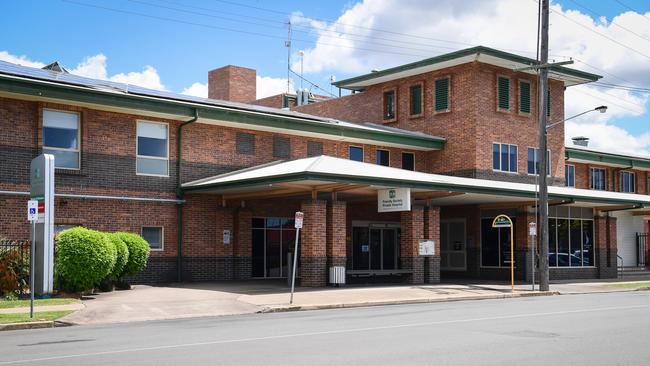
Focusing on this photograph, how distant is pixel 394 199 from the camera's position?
2630cm

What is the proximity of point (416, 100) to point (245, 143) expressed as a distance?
38.5ft

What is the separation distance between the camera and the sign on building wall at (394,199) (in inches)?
1015

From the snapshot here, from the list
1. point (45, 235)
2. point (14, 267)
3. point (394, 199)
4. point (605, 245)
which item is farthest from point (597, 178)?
point (14, 267)

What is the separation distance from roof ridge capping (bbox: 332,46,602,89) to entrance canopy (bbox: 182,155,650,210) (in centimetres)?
651

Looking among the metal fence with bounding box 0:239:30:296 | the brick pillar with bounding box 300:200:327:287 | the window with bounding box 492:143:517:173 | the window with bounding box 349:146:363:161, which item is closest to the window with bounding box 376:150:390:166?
the window with bounding box 349:146:363:161

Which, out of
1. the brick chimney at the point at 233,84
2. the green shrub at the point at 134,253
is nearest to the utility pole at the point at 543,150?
the green shrub at the point at 134,253

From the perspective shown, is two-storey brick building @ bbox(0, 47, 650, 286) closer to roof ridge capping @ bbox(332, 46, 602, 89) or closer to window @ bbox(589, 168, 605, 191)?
roof ridge capping @ bbox(332, 46, 602, 89)

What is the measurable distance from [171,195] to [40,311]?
10.3m

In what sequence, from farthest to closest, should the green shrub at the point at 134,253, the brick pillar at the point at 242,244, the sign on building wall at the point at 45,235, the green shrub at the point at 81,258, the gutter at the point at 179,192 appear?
the brick pillar at the point at 242,244
the gutter at the point at 179,192
the green shrub at the point at 134,253
the green shrub at the point at 81,258
the sign on building wall at the point at 45,235

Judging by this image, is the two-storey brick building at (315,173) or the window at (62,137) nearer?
the window at (62,137)

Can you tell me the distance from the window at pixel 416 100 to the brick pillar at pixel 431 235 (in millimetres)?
10035

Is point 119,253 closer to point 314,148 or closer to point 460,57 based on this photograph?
point 314,148

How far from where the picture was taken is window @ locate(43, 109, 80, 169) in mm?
24906

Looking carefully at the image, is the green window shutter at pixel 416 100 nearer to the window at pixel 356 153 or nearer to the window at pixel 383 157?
the window at pixel 383 157
